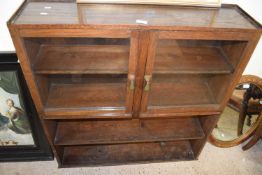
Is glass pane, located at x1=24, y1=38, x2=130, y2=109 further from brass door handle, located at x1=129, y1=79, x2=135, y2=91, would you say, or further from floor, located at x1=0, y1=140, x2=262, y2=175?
floor, located at x1=0, y1=140, x2=262, y2=175

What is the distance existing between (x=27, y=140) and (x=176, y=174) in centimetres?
109

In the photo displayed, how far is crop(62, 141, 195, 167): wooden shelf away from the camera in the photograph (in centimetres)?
157

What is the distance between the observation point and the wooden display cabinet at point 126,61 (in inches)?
34.8

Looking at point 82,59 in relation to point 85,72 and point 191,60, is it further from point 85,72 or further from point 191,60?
point 191,60

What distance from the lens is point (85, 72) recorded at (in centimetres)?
102

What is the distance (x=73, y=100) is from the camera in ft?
3.86

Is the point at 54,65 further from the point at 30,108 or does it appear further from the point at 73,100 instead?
the point at 30,108

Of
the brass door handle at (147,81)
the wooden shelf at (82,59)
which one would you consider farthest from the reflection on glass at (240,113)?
the wooden shelf at (82,59)

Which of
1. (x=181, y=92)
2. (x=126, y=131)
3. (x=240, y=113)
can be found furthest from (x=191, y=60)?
(x=240, y=113)

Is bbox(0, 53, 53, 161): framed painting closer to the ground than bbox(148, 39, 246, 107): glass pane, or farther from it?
closer to the ground

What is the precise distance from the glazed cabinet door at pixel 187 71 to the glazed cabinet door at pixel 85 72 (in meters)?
0.10

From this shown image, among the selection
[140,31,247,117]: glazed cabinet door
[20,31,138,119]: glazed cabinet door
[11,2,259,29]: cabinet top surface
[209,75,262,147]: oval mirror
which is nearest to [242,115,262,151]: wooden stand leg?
[209,75,262,147]: oval mirror

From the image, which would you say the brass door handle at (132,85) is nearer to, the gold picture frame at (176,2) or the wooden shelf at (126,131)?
the gold picture frame at (176,2)

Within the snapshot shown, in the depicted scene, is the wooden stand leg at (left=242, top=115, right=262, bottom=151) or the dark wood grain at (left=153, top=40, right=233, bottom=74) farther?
the wooden stand leg at (left=242, top=115, right=262, bottom=151)
